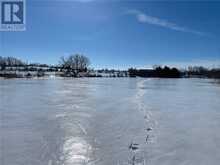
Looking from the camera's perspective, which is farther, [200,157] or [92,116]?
[92,116]

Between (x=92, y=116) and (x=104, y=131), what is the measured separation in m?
1.68

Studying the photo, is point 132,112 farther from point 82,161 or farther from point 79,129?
point 82,161

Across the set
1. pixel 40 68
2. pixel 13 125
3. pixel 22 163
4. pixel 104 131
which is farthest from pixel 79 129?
pixel 40 68

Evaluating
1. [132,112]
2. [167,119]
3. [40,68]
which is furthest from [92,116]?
[40,68]

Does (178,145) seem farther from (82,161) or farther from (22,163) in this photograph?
(22,163)

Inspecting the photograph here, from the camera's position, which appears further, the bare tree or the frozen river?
the bare tree

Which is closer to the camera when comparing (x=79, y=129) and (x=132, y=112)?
(x=79, y=129)

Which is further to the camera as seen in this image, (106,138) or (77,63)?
(77,63)

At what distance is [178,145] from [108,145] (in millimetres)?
1285

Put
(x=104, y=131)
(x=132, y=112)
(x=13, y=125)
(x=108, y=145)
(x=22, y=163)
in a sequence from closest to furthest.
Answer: (x=22, y=163)
(x=108, y=145)
(x=104, y=131)
(x=13, y=125)
(x=132, y=112)

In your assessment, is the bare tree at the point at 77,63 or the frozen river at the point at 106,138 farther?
the bare tree at the point at 77,63

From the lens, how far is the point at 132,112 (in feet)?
25.5

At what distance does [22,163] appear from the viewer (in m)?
3.39

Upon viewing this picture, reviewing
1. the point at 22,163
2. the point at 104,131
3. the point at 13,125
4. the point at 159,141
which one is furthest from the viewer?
the point at 13,125
